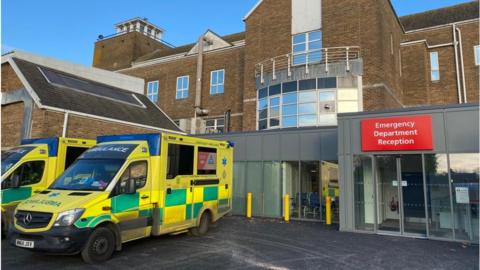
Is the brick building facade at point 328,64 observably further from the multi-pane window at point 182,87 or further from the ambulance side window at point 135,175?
the ambulance side window at point 135,175

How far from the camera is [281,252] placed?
837 centimetres

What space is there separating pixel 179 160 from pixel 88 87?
13737 mm

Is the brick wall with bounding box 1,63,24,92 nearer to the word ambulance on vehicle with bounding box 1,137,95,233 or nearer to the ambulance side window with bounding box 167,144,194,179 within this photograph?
the word ambulance on vehicle with bounding box 1,137,95,233

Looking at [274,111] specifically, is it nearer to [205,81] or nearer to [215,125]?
[215,125]

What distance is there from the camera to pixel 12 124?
53.0 ft

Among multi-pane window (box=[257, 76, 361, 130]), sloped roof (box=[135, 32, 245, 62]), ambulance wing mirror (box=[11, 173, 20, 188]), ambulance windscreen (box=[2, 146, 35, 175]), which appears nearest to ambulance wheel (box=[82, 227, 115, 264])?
ambulance wing mirror (box=[11, 173, 20, 188])

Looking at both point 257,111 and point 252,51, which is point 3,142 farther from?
point 252,51

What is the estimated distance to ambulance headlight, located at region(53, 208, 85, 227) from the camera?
663 cm

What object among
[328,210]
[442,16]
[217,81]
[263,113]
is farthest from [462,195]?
[442,16]

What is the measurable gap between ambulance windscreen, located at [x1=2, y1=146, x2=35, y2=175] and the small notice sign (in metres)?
12.8

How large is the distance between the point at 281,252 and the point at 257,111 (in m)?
13.5

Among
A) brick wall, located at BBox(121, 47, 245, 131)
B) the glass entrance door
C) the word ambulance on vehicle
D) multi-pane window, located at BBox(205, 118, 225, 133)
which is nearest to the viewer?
the word ambulance on vehicle

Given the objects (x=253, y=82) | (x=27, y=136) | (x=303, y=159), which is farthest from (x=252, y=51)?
(x=27, y=136)

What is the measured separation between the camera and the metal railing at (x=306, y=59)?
19.0 m
